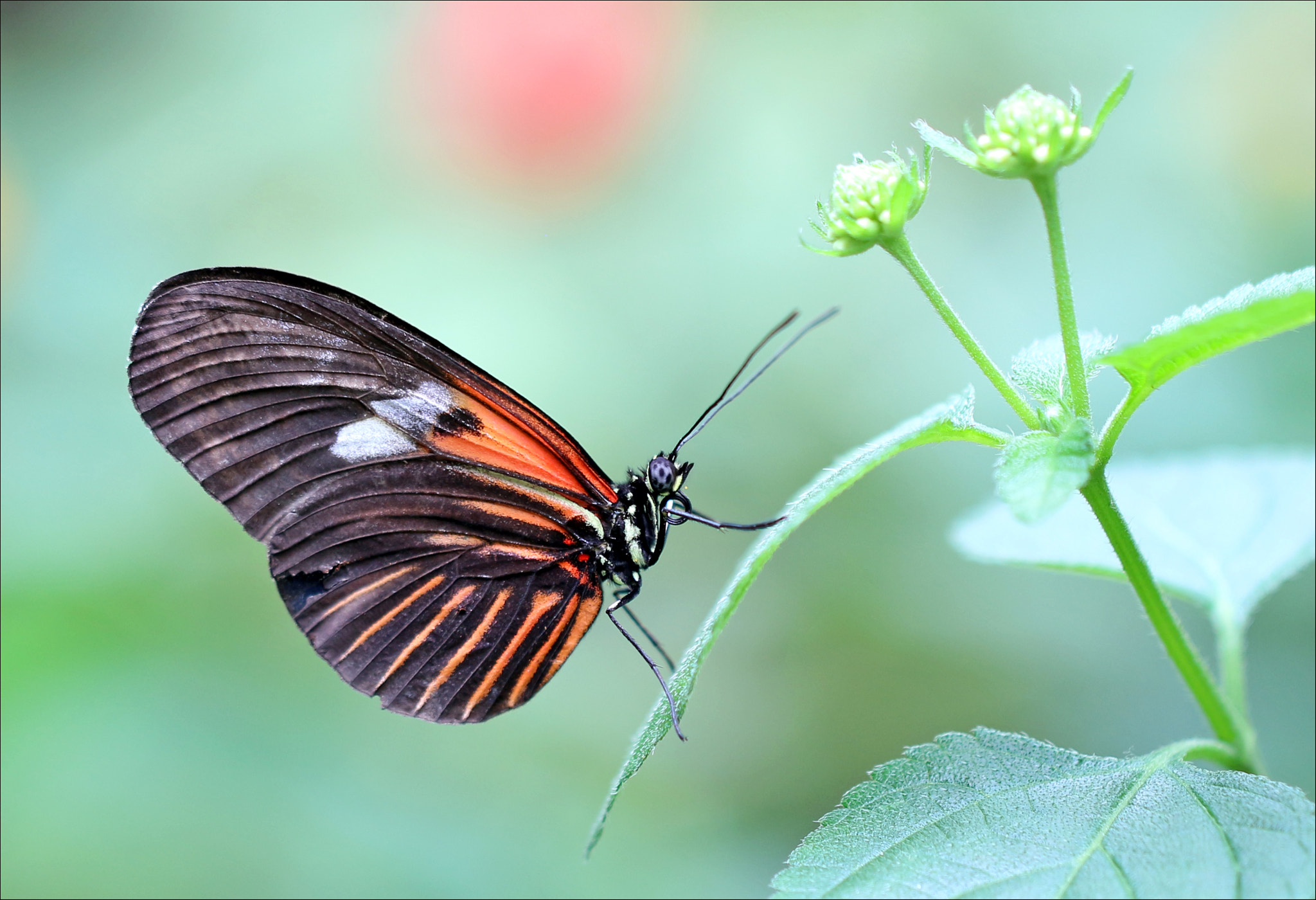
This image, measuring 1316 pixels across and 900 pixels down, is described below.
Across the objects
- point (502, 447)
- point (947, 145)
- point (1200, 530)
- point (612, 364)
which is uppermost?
point (612, 364)

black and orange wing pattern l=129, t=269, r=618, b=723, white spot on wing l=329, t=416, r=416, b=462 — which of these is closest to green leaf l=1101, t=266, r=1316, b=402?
black and orange wing pattern l=129, t=269, r=618, b=723

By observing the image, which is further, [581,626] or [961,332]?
[581,626]

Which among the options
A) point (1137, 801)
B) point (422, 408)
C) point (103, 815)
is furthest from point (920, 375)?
point (103, 815)

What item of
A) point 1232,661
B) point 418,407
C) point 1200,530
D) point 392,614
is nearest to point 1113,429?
point 1232,661

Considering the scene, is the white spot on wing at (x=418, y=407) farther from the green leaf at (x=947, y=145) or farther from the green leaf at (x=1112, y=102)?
the green leaf at (x=1112, y=102)

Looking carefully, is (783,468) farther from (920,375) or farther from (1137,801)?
(1137,801)

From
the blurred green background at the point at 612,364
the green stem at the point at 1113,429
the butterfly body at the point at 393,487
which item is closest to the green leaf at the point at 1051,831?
the green stem at the point at 1113,429

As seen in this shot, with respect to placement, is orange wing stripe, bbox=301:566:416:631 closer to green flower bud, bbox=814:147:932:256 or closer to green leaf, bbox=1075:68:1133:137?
green flower bud, bbox=814:147:932:256

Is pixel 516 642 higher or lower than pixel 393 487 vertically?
lower

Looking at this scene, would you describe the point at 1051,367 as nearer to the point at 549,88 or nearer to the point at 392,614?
the point at 392,614
